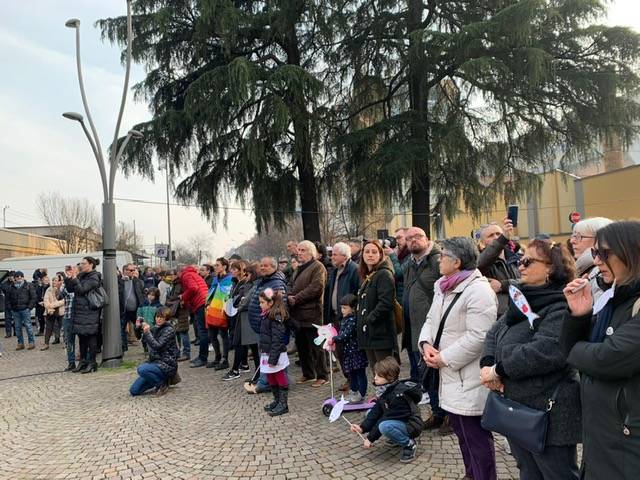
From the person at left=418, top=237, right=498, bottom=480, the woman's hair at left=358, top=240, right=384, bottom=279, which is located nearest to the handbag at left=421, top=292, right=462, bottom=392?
the person at left=418, top=237, right=498, bottom=480

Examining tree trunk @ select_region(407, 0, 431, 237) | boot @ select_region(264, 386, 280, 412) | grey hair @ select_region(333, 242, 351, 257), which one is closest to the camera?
boot @ select_region(264, 386, 280, 412)

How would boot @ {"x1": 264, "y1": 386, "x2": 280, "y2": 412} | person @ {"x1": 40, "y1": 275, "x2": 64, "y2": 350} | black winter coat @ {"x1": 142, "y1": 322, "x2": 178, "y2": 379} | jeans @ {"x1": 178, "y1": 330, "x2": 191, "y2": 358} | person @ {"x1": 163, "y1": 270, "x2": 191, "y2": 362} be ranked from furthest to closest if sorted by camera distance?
1. person @ {"x1": 40, "y1": 275, "x2": 64, "y2": 350}
2. jeans @ {"x1": 178, "y1": 330, "x2": 191, "y2": 358}
3. person @ {"x1": 163, "y1": 270, "x2": 191, "y2": 362}
4. black winter coat @ {"x1": 142, "y1": 322, "x2": 178, "y2": 379}
5. boot @ {"x1": 264, "y1": 386, "x2": 280, "y2": 412}

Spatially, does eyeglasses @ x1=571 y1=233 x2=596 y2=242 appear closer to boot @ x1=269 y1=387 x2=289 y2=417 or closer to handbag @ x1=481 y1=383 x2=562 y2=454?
handbag @ x1=481 y1=383 x2=562 y2=454

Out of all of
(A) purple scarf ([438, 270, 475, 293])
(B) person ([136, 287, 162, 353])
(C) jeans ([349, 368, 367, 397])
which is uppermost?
(A) purple scarf ([438, 270, 475, 293])

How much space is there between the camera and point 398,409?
13.0 ft

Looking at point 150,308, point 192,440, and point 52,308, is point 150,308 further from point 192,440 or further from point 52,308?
point 192,440

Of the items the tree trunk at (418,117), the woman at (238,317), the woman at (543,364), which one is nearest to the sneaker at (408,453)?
the woman at (543,364)

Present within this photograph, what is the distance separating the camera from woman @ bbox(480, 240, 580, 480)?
230cm

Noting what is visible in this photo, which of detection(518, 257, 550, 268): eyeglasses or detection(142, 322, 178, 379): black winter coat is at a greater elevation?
detection(518, 257, 550, 268): eyeglasses

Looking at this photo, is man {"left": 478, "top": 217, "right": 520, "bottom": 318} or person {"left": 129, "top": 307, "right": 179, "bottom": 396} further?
person {"left": 129, "top": 307, "right": 179, "bottom": 396}

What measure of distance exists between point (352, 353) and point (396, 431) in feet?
5.24

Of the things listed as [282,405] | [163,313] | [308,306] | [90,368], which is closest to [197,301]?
[163,313]

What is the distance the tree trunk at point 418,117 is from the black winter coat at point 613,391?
10.8m

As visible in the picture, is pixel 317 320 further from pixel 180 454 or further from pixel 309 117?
pixel 309 117
